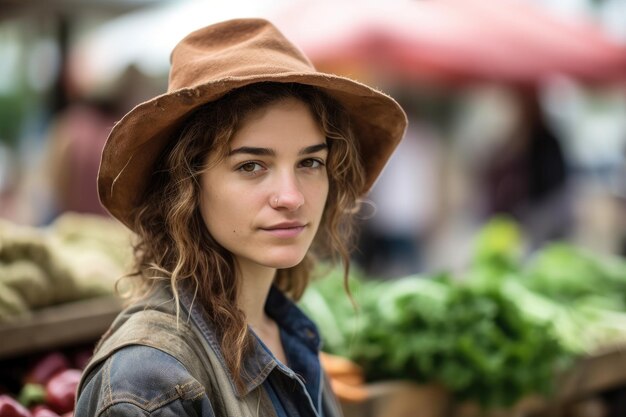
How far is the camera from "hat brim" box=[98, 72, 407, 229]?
1.92m

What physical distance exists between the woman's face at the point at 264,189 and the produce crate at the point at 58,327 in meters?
1.29

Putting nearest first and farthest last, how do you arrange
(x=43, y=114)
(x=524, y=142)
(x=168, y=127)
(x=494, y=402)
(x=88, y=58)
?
(x=168, y=127) < (x=494, y=402) < (x=524, y=142) < (x=88, y=58) < (x=43, y=114)

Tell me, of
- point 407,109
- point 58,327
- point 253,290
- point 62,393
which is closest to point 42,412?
point 62,393

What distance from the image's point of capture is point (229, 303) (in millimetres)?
2086

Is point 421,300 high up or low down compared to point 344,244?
down

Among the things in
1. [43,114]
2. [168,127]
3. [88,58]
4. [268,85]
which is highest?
[268,85]

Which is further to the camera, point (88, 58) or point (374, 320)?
point (88, 58)

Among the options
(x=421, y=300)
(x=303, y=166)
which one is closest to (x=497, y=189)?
(x=421, y=300)

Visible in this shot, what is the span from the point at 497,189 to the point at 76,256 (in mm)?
5587

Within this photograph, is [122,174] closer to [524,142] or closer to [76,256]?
[76,256]

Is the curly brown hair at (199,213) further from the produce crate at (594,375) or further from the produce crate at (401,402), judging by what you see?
the produce crate at (594,375)

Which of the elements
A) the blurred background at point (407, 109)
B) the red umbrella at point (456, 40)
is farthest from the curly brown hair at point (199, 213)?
the red umbrella at point (456, 40)

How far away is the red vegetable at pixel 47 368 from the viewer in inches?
113

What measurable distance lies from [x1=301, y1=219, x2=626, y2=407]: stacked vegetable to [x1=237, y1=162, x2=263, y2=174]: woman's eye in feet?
5.76
